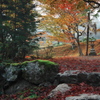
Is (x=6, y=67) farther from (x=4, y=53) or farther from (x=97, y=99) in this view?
(x=97, y=99)

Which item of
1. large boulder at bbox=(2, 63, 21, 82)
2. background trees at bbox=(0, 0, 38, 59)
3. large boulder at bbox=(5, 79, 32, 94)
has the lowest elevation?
large boulder at bbox=(5, 79, 32, 94)

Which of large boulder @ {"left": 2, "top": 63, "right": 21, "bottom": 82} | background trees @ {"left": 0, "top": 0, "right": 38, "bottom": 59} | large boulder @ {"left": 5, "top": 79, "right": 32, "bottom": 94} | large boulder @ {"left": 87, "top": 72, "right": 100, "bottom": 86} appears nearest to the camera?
large boulder @ {"left": 87, "top": 72, "right": 100, "bottom": 86}

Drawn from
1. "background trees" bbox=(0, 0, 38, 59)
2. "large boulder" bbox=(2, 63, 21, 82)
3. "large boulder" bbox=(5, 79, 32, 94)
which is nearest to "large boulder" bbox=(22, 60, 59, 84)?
"large boulder" bbox=(5, 79, 32, 94)

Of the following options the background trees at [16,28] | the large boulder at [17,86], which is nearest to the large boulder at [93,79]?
the large boulder at [17,86]

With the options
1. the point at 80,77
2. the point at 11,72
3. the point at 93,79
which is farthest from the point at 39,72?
the point at 93,79

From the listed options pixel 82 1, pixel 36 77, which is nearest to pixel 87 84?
pixel 36 77

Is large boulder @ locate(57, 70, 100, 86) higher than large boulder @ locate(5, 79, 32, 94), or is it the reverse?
large boulder @ locate(57, 70, 100, 86)

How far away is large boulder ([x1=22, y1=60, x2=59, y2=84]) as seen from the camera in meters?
5.95

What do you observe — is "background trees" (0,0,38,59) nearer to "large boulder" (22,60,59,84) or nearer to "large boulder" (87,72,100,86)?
"large boulder" (22,60,59,84)

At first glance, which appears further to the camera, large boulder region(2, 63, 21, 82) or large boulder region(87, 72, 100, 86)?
large boulder region(2, 63, 21, 82)

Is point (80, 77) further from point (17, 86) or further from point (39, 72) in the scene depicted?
point (17, 86)

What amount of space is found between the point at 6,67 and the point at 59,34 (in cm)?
1061

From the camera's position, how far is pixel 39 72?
6.06 m

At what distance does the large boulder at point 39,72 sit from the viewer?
19.5 feet
